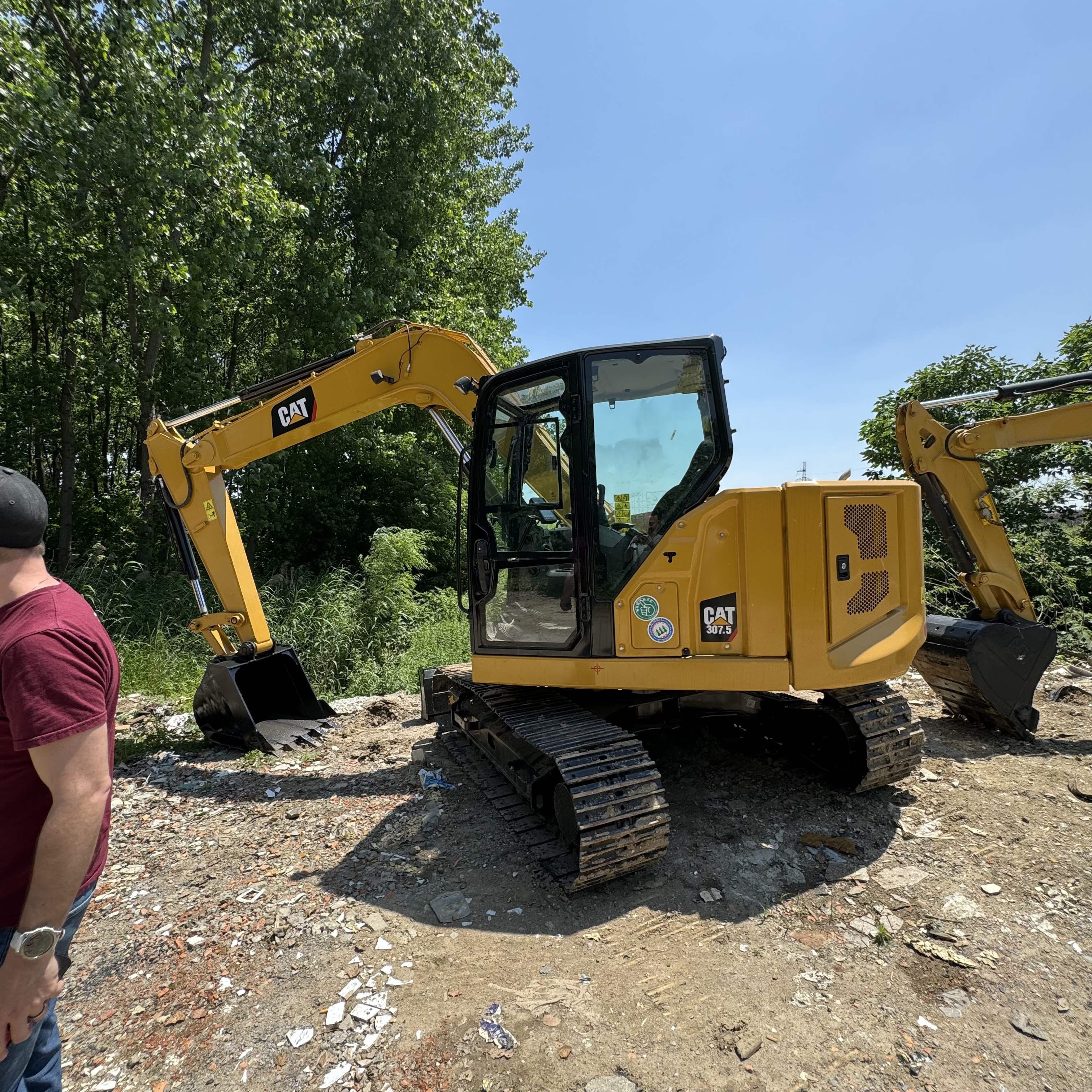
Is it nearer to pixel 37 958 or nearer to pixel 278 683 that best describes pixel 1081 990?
pixel 37 958

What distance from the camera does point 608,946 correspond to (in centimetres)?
301

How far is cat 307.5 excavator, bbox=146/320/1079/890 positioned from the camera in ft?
12.0

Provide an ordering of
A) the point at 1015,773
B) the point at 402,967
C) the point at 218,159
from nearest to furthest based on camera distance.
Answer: the point at 402,967 → the point at 1015,773 → the point at 218,159

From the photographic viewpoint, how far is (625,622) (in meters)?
3.79

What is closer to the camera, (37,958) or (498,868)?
(37,958)

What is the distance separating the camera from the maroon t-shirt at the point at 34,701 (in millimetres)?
1489

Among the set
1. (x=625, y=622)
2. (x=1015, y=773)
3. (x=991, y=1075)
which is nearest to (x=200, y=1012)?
(x=625, y=622)

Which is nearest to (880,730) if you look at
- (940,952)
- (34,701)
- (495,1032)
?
(940,952)

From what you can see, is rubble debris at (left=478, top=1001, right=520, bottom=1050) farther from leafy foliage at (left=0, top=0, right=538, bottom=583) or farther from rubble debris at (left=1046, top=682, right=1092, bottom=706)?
leafy foliage at (left=0, top=0, right=538, bottom=583)

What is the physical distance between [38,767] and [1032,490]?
13.0 meters

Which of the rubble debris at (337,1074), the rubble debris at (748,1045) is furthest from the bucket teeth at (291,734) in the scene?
the rubble debris at (748,1045)

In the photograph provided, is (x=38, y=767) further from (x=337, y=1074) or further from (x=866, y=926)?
(x=866, y=926)

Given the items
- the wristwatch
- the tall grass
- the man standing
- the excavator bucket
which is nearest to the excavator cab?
the man standing

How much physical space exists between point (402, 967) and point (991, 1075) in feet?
7.48
